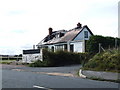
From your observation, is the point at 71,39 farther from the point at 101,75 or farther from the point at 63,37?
the point at 101,75

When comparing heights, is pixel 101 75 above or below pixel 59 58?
below

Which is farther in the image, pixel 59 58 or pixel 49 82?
pixel 59 58

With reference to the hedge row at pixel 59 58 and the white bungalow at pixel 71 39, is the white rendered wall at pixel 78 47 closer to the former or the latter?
the white bungalow at pixel 71 39

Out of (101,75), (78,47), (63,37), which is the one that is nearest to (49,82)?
(101,75)

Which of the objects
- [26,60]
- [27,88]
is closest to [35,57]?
[26,60]

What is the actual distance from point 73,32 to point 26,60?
17.8 meters

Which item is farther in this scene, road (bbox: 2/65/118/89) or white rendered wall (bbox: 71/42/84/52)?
white rendered wall (bbox: 71/42/84/52)

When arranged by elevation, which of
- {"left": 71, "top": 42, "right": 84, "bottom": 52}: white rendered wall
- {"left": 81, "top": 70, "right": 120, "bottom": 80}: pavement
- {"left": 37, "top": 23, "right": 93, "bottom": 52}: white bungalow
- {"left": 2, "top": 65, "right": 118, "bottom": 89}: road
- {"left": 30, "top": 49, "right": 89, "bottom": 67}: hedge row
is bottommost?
{"left": 2, "top": 65, "right": 118, "bottom": 89}: road


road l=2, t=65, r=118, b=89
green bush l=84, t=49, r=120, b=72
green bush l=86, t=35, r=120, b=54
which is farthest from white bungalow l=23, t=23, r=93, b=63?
road l=2, t=65, r=118, b=89

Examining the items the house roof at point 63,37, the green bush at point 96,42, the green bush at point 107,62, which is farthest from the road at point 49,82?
the house roof at point 63,37

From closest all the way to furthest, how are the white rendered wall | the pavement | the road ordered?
the road → the pavement → the white rendered wall

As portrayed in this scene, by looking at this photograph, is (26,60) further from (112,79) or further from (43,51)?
(112,79)

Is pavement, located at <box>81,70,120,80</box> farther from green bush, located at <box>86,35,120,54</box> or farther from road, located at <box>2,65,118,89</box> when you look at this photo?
green bush, located at <box>86,35,120,54</box>

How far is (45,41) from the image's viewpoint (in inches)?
2288
